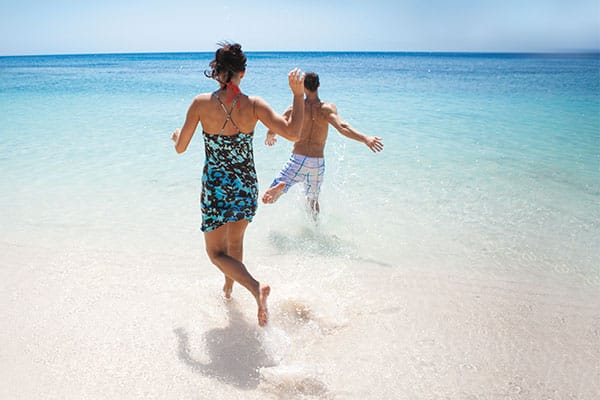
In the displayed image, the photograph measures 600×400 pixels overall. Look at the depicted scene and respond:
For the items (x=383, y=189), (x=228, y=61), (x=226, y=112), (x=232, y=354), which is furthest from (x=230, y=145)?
(x=383, y=189)

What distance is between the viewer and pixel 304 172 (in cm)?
475

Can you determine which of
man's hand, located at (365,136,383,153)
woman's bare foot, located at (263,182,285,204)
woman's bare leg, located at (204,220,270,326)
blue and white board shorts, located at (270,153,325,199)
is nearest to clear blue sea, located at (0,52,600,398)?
woman's bare leg, located at (204,220,270,326)

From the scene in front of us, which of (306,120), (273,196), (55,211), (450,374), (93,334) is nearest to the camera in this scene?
(450,374)

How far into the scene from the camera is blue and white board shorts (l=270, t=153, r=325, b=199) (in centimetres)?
472

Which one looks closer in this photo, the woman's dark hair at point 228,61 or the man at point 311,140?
the woman's dark hair at point 228,61

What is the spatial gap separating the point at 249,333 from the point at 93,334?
1081mm

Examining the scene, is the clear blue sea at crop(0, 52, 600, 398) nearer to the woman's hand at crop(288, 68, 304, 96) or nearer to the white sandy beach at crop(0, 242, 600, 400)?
the white sandy beach at crop(0, 242, 600, 400)

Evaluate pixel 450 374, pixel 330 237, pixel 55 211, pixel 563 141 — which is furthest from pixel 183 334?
pixel 563 141

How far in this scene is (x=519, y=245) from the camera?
4.69 m

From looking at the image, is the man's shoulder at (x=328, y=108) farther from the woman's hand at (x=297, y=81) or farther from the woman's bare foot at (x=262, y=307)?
the woman's bare foot at (x=262, y=307)

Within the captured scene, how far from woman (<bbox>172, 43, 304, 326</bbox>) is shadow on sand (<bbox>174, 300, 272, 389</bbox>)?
0.23 m

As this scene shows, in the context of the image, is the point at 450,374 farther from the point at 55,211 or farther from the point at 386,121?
the point at 386,121

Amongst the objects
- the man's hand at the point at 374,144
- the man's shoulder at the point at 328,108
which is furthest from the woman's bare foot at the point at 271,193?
the man's shoulder at the point at 328,108

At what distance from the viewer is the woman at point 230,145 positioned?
8.97 ft
